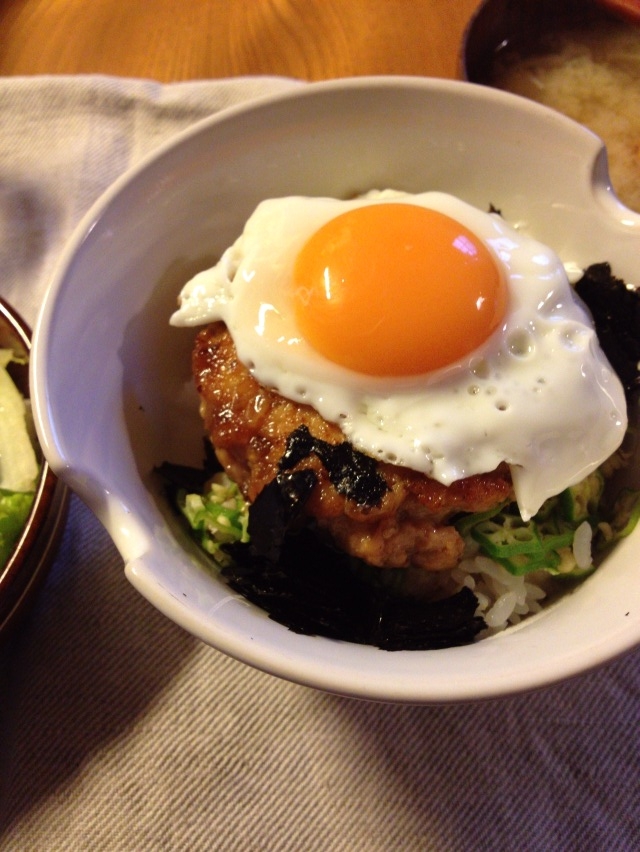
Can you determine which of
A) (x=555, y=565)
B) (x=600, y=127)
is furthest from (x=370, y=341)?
(x=600, y=127)

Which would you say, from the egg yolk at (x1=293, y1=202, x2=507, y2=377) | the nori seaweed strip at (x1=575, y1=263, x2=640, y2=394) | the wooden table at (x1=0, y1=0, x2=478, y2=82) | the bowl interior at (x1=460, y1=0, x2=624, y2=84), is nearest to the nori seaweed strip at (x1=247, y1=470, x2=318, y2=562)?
the egg yolk at (x1=293, y1=202, x2=507, y2=377)

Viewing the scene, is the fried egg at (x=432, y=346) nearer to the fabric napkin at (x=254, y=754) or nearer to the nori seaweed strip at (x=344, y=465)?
the nori seaweed strip at (x=344, y=465)

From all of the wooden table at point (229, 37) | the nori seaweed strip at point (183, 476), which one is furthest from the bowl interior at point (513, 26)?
the nori seaweed strip at point (183, 476)

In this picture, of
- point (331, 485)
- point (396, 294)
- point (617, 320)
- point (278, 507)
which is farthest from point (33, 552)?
point (617, 320)

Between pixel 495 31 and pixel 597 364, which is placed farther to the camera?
pixel 495 31

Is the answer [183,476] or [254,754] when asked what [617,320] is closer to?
[183,476]

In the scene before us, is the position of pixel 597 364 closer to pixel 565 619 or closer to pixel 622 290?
pixel 622 290
